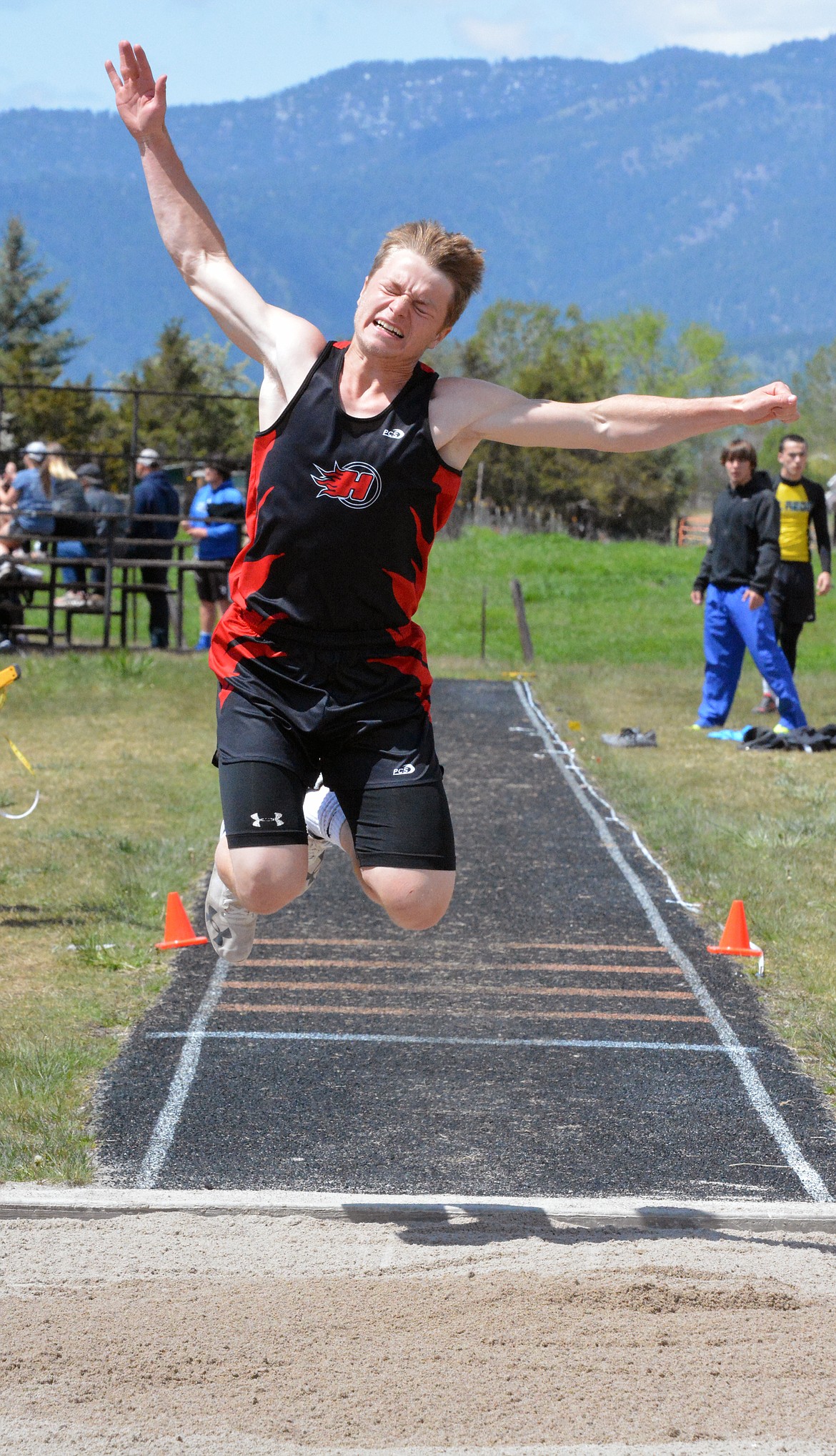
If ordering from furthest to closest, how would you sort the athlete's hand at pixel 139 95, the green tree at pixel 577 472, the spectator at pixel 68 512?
1. the green tree at pixel 577 472
2. the spectator at pixel 68 512
3. the athlete's hand at pixel 139 95

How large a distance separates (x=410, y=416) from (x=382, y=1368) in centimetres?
214

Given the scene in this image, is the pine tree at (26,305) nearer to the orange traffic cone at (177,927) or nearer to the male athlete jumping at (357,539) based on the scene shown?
the orange traffic cone at (177,927)

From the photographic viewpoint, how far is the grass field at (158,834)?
524cm

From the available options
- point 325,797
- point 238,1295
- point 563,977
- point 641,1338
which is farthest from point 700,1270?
point 563,977

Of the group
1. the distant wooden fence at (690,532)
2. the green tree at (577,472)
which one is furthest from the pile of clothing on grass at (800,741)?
the distant wooden fence at (690,532)

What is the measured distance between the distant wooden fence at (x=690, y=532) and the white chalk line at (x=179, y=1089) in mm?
47163

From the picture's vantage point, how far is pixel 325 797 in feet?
13.4

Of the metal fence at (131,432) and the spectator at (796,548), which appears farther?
the metal fence at (131,432)

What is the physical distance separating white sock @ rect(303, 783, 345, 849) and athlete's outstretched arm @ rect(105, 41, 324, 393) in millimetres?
1075

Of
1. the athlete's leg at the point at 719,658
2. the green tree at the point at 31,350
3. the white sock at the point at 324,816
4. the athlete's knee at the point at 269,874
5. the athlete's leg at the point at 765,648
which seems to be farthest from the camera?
the green tree at the point at 31,350

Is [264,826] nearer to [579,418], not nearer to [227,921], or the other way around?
[227,921]

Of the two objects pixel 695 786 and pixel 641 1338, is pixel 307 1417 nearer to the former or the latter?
pixel 641 1338

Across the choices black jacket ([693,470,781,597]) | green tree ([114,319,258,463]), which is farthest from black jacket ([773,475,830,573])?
green tree ([114,319,258,463])

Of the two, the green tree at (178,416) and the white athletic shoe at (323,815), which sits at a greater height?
the green tree at (178,416)
